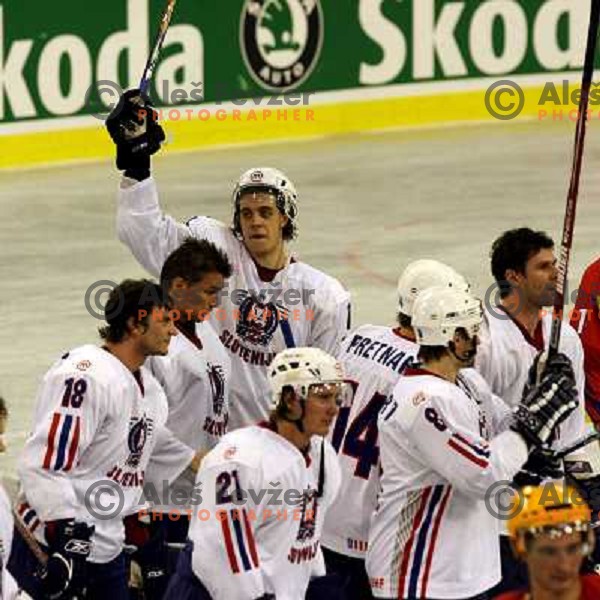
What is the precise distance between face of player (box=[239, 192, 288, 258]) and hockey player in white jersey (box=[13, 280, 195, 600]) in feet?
3.54

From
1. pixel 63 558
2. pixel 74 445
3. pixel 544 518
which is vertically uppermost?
pixel 544 518

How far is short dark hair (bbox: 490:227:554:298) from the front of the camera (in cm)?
1041

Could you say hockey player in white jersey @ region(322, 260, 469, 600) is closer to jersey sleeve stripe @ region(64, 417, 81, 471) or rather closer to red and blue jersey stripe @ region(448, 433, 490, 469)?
red and blue jersey stripe @ region(448, 433, 490, 469)

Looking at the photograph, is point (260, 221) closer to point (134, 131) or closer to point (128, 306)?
point (134, 131)

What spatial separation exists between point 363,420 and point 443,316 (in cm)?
69

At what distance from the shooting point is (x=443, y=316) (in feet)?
30.2

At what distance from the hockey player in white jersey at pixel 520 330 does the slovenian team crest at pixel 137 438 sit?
1367mm

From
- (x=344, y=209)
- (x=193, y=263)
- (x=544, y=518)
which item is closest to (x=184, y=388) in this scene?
(x=193, y=263)

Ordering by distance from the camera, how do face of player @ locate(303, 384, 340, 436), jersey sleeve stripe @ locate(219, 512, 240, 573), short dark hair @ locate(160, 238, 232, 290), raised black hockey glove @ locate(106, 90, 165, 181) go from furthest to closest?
raised black hockey glove @ locate(106, 90, 165, 181)
short dark hair @ locate(160, 238, 232, 290)
face of player @ locate(303, 384, 340, 436)
jersey sleeve stripe @ locate(219, 512, 240, 573)

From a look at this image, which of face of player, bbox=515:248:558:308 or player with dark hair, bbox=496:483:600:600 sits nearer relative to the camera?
player with dark hair, bbox=496:483:600:600

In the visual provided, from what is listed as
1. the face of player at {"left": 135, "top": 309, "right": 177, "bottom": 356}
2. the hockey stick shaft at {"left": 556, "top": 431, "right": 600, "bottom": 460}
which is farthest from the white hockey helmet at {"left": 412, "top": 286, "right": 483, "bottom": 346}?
the face of player at {"left": 135, "top": 309, "right": 177, "bottom": 356}

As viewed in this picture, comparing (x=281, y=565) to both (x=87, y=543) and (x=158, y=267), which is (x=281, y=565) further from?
(x=158, y=267)

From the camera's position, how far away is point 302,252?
60.1ft

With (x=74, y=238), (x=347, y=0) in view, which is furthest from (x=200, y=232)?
(x=347, y=0)
